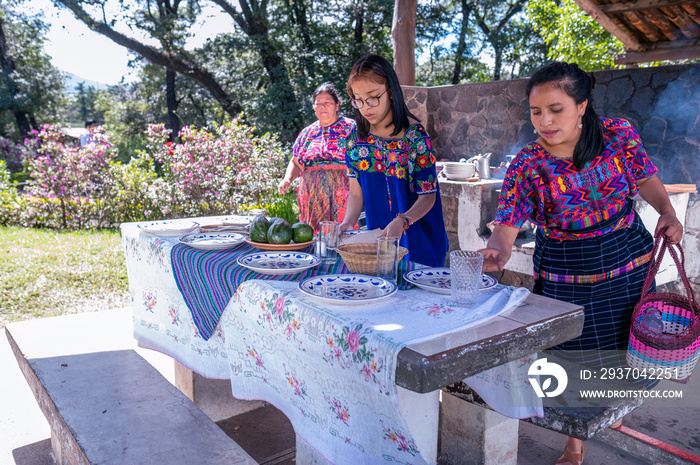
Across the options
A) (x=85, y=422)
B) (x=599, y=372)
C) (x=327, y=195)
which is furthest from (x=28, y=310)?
A: (x=599, y=372)

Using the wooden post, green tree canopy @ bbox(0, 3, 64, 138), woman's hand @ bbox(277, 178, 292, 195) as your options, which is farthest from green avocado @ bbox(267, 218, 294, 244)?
green tree canopy @ bbox(0, 3, 64, 138)

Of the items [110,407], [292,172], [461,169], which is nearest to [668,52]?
[461,169]

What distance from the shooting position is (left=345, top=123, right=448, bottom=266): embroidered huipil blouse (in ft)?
8.82

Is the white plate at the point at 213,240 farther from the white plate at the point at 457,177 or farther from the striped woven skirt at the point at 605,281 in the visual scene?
the white plate at the point at 457,177

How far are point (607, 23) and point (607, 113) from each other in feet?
5.45

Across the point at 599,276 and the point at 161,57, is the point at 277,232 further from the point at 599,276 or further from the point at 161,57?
the point at 161,57

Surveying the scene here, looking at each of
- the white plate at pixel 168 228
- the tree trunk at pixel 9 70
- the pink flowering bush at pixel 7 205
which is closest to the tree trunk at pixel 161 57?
the pink flowering bush at pixel 7 205

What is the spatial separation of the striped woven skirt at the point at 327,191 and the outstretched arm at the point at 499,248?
2.44 m

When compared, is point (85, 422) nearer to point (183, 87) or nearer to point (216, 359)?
point (216, 359)

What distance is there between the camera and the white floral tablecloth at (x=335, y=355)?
4.75 feet

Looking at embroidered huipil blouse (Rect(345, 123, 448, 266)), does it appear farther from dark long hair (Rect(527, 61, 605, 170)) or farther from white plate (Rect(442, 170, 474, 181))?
white plate (Rect(442, 170, 474, 181))

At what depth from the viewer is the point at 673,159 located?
5.05 m

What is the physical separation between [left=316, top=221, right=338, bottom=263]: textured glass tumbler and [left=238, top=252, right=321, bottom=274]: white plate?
1.9 inches

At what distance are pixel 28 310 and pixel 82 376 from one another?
290 cm
